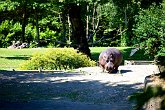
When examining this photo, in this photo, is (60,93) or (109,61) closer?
(60,93)

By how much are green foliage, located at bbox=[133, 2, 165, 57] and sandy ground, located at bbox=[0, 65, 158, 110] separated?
1.80m

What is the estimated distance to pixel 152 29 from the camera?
644 inches

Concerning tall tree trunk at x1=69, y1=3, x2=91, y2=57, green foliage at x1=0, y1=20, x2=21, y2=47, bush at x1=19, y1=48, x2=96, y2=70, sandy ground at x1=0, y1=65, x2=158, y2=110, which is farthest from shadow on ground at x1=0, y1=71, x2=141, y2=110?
green foliage at x1=0, y1=20, x2=21, y2=47

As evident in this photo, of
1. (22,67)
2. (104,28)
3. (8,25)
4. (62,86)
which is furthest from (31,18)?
(62,86)

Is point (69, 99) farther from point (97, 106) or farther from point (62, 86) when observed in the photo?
point (62, 86)

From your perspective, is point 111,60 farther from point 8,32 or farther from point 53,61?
point 8,32

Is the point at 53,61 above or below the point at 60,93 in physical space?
above

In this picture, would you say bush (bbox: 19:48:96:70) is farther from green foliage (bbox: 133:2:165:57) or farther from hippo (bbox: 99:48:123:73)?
green foliage (bbox: 133:2:165:57)

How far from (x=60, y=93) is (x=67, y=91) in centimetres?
38

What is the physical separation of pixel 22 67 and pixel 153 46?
6.62 meters

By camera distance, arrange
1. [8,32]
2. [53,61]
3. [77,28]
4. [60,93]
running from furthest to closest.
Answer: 1. [8,32]
2. [77,28]
3. [53,61]
4. [60,93]

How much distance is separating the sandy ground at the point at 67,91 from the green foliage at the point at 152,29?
5.90ft

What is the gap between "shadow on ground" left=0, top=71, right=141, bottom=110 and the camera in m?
8.96

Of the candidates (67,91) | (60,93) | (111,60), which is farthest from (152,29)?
(60,93)
